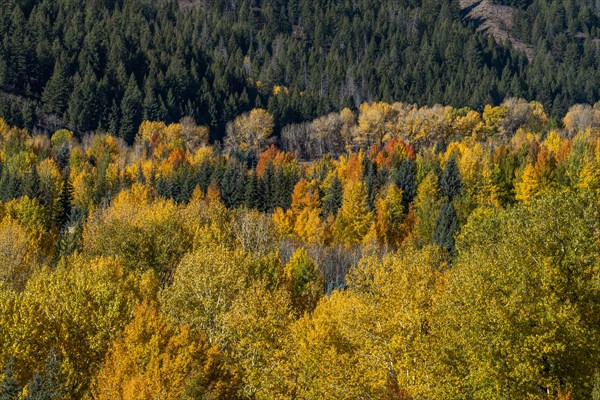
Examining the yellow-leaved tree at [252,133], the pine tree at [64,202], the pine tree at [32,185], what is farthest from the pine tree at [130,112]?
the pine tree at [32,185]

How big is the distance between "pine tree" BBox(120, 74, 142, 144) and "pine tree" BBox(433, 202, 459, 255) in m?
111

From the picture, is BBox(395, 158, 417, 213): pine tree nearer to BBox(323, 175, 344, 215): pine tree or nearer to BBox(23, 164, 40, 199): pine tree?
BBox(323, 175, 344, 215): pine tree

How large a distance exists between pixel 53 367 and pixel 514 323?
21101mm

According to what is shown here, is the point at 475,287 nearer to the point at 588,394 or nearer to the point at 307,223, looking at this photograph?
the point at 588,394

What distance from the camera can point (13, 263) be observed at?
6397cm

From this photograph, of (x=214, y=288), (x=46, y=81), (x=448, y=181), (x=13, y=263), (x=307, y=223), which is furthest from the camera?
(x=46, y=81)

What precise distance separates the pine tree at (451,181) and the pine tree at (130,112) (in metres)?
96.9

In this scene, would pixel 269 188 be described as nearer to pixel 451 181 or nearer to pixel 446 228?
pixel 451 181

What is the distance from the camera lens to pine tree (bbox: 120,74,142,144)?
180 m

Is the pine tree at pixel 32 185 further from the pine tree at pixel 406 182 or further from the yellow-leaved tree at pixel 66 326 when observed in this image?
the yellow-leaved tree at pixel 66 326

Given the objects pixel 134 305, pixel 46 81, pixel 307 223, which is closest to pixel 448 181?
pixel 307 223

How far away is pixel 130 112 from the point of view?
18325cm

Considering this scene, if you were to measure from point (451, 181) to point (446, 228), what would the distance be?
3017 centimetres

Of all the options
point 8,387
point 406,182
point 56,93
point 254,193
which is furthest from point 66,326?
point 56,93
